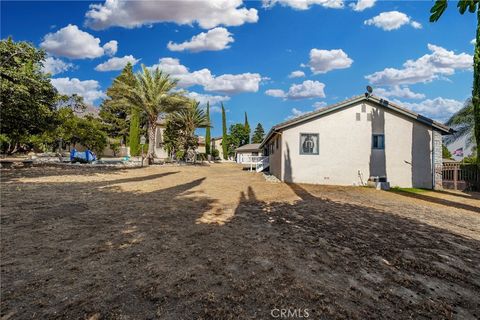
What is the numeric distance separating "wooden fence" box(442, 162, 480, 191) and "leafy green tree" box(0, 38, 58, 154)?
24451 millimetres

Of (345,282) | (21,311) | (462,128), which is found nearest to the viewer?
(21,311)

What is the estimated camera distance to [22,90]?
41.7 feet

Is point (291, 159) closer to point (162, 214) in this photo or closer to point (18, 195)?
point (162, 214)

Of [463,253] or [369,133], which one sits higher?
[369,133]

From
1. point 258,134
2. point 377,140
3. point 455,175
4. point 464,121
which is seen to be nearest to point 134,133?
point 377,140

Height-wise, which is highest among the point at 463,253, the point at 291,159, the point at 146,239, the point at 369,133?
the point at 369,133

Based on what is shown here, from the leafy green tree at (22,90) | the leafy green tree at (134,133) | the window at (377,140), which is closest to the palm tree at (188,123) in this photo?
the leafy green tree at (134,133)

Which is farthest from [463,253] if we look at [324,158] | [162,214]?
[324,158]

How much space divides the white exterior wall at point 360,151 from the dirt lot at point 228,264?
8.49m

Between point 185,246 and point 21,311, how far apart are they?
2.37 m

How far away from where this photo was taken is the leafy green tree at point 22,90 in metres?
13.1

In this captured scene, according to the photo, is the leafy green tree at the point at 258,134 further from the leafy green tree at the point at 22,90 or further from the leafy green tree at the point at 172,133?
the leafy green tree at the point at 22,90

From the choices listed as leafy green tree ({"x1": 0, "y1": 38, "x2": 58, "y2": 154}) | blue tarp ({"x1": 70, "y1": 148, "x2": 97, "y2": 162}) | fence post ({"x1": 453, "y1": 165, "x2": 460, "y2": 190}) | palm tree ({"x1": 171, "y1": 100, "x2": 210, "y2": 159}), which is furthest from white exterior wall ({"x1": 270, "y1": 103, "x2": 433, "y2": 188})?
palm tree ({"x1": 171, "y1": 100, "x2": 210, "y2": 159})

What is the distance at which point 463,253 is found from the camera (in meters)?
4.92
